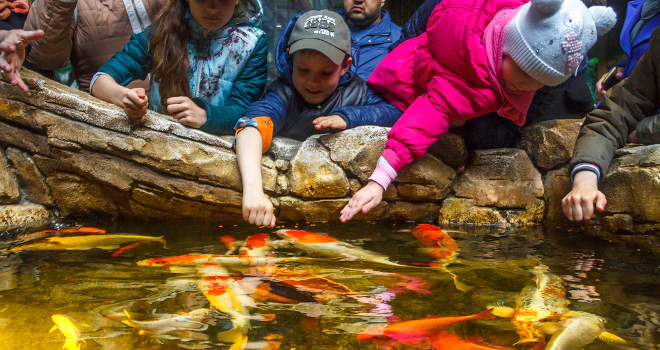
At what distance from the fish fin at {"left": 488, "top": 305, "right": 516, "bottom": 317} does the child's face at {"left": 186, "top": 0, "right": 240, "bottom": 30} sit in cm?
240

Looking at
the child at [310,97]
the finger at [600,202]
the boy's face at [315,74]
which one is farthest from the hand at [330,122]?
the finger at [600,202]

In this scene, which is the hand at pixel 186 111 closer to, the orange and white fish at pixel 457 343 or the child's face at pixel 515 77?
the child's face at pixel 515 77

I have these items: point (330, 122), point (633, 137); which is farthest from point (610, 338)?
point (633, 137)

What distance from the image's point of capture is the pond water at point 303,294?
1042 mm

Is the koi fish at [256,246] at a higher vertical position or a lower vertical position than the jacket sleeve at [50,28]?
lower

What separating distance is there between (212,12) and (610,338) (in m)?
2.65

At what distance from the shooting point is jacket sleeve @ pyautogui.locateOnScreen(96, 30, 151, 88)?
2.82 meters

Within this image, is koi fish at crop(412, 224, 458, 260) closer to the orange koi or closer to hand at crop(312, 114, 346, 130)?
hand at crop(312, 114, 346, 130)

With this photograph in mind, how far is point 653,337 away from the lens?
1.10 meters

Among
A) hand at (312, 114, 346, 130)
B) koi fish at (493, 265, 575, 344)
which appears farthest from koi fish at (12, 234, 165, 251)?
koi fish at (493, 265, 575, 344)

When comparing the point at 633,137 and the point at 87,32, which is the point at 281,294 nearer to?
the point at 633,137

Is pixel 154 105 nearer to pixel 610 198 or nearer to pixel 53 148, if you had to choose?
pixel 53 148

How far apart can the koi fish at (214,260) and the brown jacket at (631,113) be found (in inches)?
69.7

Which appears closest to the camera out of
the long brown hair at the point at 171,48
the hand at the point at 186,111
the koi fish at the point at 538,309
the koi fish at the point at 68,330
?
the koi fish at the point at 68,330
